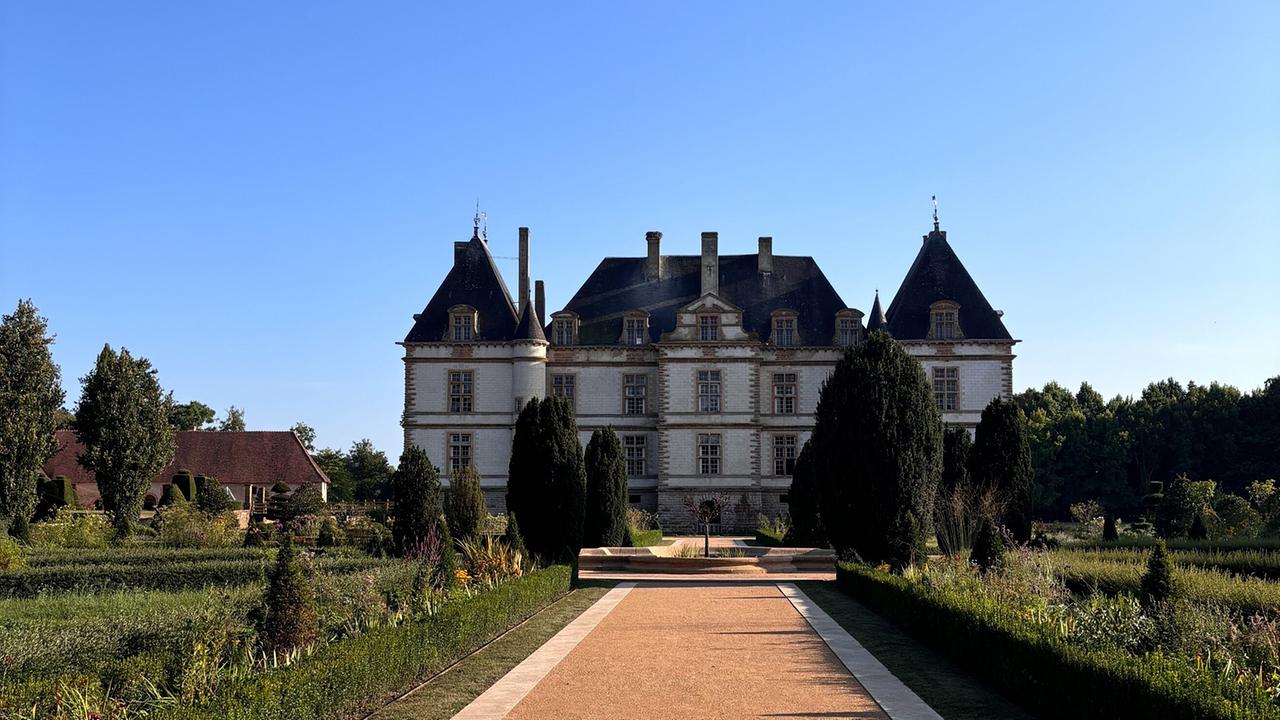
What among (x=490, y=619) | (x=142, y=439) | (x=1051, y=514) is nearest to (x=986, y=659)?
(x=490, y=619)

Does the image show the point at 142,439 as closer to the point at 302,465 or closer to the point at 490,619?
the point at 302,465

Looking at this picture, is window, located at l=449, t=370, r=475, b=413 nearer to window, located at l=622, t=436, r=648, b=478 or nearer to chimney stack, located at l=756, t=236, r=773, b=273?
window, located at l=622, t=436, r=648, b=478

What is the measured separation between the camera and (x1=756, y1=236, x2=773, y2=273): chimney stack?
46.7 metres

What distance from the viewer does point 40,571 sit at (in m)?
19.1

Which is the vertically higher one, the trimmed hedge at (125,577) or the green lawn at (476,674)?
the trimmed hedge at (125,577)

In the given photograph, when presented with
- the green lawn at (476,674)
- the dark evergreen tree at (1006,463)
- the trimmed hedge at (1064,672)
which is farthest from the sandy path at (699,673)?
the dark evergreen tree at (1006,463)

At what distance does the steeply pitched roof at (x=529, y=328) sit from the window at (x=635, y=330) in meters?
3.30

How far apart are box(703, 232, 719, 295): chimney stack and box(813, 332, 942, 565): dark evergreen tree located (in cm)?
2286

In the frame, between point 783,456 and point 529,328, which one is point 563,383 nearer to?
point 529,328

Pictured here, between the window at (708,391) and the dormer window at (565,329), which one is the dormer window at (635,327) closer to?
the dormer window at (565,329)

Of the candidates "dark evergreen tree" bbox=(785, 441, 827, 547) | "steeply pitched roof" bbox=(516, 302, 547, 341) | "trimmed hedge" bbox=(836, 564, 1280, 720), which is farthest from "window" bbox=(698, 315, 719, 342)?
"trimmed hedge" bbox=(836, 564, 1280, 720)

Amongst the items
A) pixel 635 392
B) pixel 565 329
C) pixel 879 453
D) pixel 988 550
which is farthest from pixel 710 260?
pixel 988 550

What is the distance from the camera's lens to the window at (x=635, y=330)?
45.0m

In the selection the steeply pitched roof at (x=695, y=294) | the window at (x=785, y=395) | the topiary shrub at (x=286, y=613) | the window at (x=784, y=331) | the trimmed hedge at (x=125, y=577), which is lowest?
the trimmed hedge at (x=125, y=577)
